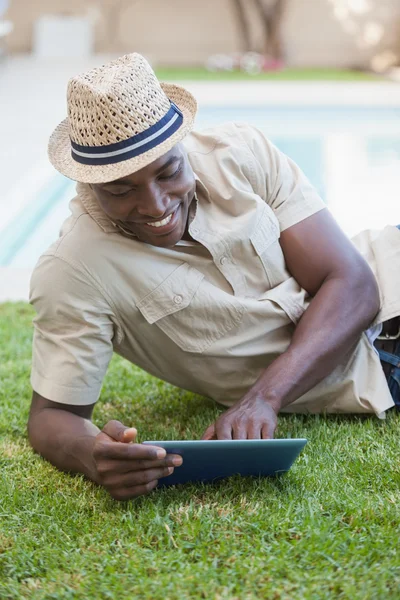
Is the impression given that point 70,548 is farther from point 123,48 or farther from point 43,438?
point 123,48

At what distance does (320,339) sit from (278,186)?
512 millimetres

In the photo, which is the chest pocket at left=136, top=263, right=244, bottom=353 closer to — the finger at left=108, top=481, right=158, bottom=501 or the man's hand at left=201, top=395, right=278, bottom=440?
the man's hand at left=201, top=395, right=278, bottom=440

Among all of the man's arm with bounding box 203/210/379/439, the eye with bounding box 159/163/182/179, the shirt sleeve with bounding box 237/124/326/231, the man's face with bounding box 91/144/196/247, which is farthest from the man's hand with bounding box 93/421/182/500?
the shirt sleeve with bounding box 237/124/326/231

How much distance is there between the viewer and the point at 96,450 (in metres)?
2.15

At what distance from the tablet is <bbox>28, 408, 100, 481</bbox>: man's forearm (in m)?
0.23

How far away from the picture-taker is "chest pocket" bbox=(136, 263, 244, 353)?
248 cm

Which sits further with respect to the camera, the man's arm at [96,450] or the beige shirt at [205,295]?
the beige shirt at [205,295]

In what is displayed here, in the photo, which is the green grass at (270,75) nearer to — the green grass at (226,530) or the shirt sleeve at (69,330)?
the shirt sleeve at (69,330)

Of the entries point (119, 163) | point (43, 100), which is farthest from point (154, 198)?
point (43, 100)

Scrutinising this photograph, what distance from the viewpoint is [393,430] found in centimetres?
265

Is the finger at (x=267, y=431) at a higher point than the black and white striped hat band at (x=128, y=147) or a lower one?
lower

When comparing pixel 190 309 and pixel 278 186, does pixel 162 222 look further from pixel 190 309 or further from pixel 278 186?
pixel 278 186

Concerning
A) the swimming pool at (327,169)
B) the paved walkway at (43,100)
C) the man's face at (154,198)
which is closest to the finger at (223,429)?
the man's face at (154,198)

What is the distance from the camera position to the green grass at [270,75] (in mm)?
12562
